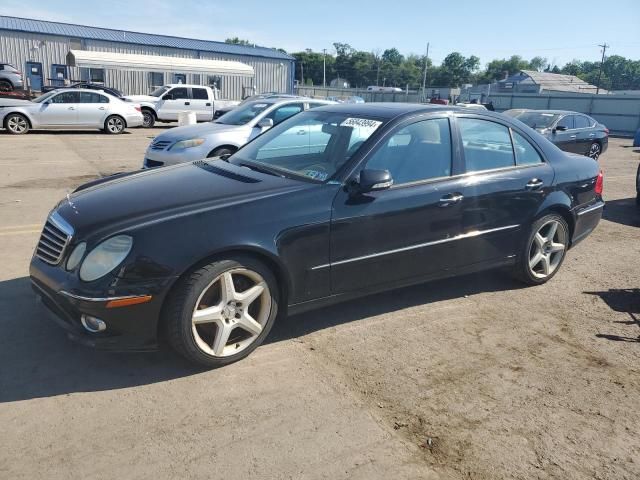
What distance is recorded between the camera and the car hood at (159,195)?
328cm

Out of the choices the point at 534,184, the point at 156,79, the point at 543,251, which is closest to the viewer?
the point at 534,184

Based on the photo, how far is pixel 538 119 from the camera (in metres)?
13.6

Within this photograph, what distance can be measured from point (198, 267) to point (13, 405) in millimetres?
1227

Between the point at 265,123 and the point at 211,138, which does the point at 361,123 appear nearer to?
the point at 211,138

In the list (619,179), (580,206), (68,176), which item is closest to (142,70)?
(68,176)

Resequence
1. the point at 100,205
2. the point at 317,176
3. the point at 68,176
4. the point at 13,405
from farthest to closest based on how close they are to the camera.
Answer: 1. the point at 68,176
2. the point at 317,176
3. the point at 100,205
4. the point at 13,405

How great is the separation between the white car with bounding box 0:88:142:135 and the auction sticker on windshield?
52.4 feet

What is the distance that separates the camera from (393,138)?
406cm

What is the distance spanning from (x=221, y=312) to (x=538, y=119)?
12.4 metres

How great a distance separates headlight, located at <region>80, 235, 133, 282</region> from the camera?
3090 millimetres

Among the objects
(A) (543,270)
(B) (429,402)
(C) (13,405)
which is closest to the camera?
(C) (13,405)

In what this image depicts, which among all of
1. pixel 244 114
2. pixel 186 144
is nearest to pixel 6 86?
pixel 244 114

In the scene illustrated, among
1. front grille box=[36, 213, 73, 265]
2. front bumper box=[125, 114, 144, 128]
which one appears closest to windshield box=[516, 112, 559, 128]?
Result: front grille box=[36, 213, 73, 265]

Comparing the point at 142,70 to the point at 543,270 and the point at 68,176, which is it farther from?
the point at 543,270
